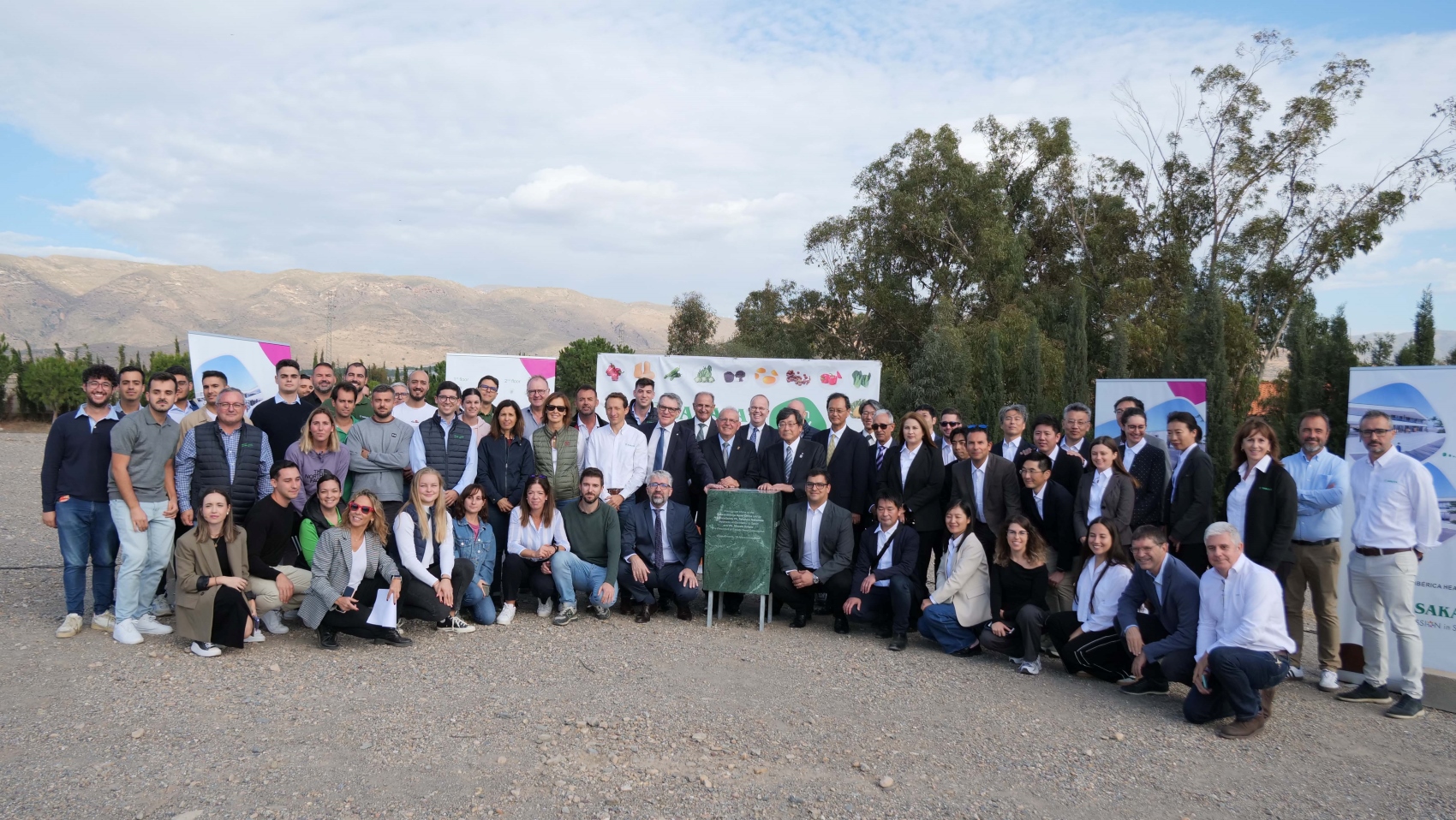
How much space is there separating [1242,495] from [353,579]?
5986 mm

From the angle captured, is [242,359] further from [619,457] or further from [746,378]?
[746,378]

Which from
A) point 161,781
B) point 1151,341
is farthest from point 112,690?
point 1151,341

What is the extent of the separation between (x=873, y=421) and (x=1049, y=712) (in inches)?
109

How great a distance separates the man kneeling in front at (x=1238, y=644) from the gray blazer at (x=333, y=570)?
17.0 feet

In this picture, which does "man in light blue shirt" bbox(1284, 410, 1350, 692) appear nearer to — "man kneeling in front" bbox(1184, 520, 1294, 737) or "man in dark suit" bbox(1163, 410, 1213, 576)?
"man in dark suit" bbox(1163, 410, 1213, 576)

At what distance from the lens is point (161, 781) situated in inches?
154

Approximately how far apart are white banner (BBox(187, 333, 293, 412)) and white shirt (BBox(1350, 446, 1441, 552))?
8.63 m

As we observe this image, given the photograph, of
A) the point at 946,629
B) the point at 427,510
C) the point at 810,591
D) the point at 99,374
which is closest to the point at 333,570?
the point at 427,510

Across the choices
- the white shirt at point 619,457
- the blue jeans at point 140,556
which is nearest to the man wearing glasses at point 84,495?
the blue jeans at point 140,556

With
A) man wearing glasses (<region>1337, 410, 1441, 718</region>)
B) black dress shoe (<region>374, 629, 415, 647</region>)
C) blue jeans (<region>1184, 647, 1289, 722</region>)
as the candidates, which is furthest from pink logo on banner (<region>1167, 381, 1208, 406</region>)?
black dress shoe (<region>374, 629, 415, 647</region>)

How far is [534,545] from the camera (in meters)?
7.11

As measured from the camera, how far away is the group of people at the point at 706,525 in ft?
18.2

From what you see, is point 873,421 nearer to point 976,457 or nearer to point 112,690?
point 976,457

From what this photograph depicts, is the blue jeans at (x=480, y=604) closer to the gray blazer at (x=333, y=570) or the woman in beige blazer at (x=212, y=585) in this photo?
the gray blazer at (x=333, y=570)
